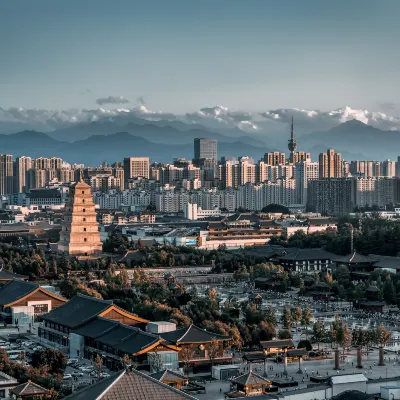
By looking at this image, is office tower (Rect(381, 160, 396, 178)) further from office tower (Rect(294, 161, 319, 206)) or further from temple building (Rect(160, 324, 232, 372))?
temple building (Rect(160, 324, 232, 372))

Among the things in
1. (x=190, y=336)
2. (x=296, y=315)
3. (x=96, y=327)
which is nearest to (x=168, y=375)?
(x=190, y=336)

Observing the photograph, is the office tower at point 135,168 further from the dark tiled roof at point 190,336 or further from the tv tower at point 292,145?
the dark tiled roof at point 190,336

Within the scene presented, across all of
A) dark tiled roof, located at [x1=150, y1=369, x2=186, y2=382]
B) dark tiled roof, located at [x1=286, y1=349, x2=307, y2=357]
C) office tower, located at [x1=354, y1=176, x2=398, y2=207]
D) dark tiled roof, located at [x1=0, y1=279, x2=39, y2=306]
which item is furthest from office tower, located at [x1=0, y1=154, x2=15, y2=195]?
dark tiled roof, located at [x1=150, y1=369, x2=186, y2=382]

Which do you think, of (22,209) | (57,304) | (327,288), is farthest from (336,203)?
(57,304)

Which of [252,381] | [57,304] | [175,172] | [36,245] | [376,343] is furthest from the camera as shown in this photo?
[175,172]

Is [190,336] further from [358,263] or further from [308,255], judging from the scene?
[308,255]

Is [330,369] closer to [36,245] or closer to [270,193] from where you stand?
[36,245]
